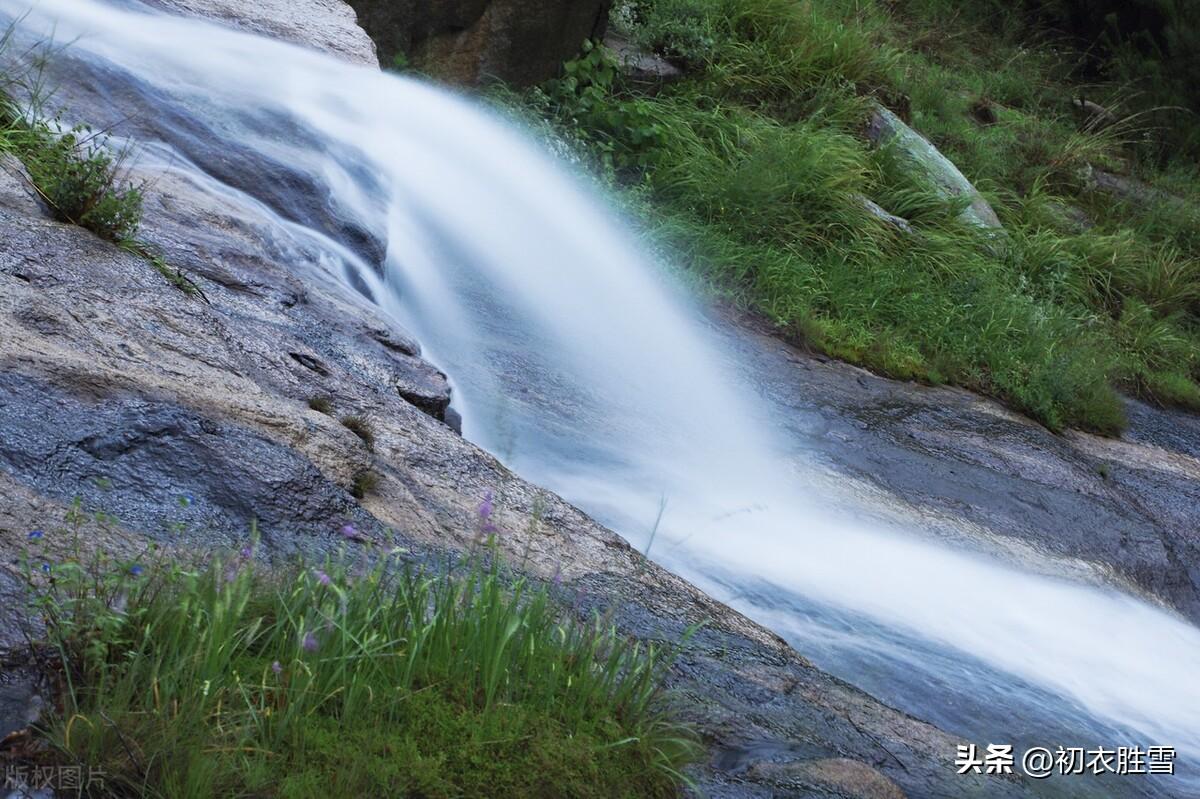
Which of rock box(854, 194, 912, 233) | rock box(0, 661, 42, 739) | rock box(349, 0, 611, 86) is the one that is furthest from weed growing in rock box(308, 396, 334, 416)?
rock box(854, 194, 912, 233)

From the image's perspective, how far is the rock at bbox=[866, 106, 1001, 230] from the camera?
9.73 meters

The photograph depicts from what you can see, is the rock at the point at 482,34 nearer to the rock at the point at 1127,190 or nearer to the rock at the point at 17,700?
the rock at the point at 1127,190

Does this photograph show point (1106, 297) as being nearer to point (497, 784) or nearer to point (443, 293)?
point (443, 293)

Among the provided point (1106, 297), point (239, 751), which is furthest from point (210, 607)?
point (1106, 297)

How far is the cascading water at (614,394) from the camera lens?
13.9 feet

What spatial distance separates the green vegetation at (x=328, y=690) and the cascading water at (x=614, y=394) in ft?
5.37

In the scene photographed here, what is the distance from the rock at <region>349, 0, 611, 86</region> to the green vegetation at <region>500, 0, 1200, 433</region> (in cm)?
21

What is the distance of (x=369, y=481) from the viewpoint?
330 centimetres

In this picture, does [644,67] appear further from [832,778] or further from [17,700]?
[17,700]

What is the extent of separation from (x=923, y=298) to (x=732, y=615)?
17.0ft

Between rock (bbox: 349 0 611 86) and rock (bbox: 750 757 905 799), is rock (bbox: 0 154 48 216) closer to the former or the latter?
rock (bbox: 750 757 905 799)

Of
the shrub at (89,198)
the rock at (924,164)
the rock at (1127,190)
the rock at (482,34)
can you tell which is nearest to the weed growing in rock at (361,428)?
the shrub at (89,198)

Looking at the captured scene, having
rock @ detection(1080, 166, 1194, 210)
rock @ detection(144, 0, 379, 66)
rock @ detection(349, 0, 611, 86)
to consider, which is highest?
rock @ detection(1080, 166, 1194, 210)

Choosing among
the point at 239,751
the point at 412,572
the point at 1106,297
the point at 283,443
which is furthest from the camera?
the point at 1106,297
